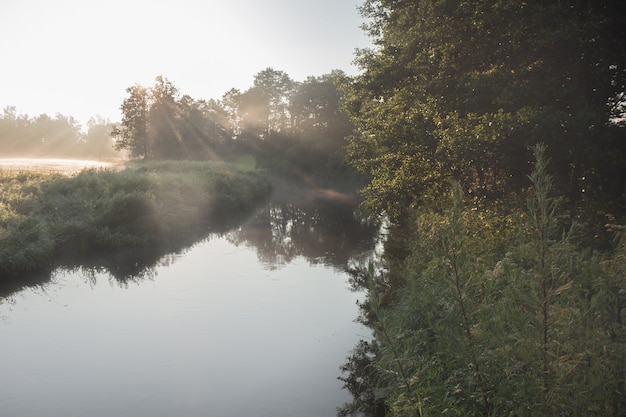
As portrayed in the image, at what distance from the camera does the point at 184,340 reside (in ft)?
36.8

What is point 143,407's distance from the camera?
8.28 m

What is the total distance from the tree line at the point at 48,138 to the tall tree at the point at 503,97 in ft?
348

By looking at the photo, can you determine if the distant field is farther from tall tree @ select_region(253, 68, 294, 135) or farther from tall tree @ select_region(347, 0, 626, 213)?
tall tree @ select_region(253, 68, 294, 135)

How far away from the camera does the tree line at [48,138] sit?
112m

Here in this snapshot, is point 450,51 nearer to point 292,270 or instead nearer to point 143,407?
point 292,270

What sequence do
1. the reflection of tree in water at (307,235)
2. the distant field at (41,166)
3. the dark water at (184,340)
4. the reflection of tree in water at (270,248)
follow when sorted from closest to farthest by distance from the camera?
1. the dark water at (184,340)
2. the reflection of tree in water at (270,248)
3. the reflection of tree in water at (307,235)
4. the distant field at (41,166)

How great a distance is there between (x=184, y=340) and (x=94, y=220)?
11.8 m

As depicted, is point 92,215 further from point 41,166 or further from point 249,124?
point 249,124

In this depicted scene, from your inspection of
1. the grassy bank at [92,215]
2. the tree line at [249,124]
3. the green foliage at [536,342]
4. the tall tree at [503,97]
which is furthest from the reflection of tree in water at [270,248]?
the tree line at [249,124]

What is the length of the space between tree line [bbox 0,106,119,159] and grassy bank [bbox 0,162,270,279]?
87.5 metres

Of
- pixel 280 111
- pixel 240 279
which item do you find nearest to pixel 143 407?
pixel 240 279

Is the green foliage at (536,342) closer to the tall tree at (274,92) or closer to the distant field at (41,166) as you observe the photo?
the distant field at (41,166)

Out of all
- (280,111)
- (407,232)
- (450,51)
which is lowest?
(407,232)

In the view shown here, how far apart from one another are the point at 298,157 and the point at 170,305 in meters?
57.3
